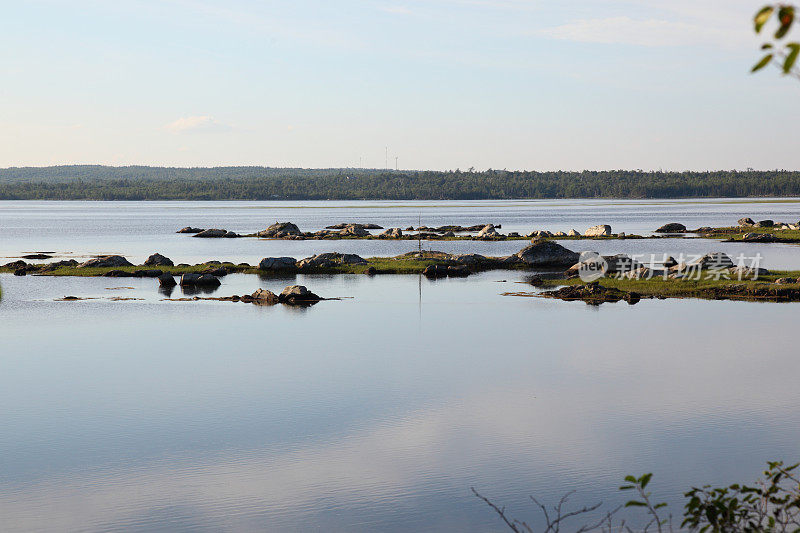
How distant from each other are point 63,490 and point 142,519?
231 centimetres

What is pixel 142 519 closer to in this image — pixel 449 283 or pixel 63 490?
pixel 63 490

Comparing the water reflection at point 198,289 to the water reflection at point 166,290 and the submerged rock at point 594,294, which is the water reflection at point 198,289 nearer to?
the water reflection at point 166,290

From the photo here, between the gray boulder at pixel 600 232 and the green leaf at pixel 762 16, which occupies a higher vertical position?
the green leaf at pixel 762 16

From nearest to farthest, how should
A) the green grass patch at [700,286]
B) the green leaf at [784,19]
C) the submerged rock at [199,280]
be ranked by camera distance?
the green leaf at [784,19] → the green grass patch at [700,286] → the submerged rock at [199,280]

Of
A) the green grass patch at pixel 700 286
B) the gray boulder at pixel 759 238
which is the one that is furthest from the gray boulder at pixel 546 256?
the gray boulder at pixel 759 238

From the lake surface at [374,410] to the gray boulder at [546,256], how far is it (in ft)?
65.1

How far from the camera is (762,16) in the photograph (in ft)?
14.7

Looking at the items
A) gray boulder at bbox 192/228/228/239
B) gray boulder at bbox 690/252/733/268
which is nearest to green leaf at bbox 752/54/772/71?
gray boulder at bbox 690/252/733/268

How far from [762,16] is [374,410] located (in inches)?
667

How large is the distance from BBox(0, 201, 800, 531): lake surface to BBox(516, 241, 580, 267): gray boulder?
1983cm

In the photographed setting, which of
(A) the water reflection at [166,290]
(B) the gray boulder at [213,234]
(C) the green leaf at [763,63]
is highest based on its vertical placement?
(C) the green leaf at [763,63]

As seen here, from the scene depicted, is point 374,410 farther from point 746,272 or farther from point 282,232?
point 282,232

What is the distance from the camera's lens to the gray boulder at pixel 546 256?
5878 centimetres

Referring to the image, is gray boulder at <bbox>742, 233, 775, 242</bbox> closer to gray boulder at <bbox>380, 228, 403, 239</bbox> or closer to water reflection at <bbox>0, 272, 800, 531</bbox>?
gray boulder at <bbox>380, 228, 403, 239</bbox>
